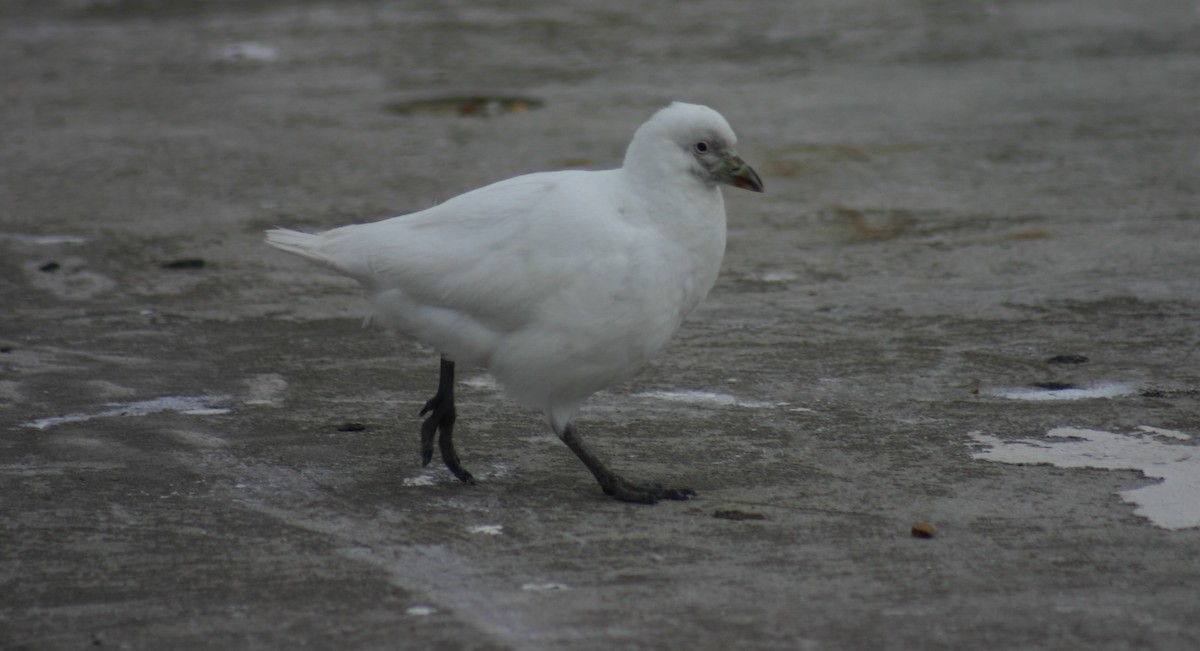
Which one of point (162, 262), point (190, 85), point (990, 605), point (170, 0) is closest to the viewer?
point (990, 605)

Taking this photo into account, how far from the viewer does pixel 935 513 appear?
4059mm

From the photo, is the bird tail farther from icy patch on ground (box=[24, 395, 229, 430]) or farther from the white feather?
icy patch on ground (box=[24, 395, 229, 430])

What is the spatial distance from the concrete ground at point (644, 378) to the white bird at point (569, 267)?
0.41m

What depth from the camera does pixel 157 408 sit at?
5074 mm

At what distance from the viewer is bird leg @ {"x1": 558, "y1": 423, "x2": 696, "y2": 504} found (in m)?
4.22

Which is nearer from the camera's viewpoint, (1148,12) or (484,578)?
(484,578)

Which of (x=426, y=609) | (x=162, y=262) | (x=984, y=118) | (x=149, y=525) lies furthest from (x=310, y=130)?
(x=426, y=609)

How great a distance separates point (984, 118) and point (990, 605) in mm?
6651

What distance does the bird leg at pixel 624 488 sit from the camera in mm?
4223

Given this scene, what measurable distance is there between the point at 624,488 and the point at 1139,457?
160 cm

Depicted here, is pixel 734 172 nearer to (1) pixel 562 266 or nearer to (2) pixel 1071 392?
(1) pixel 562 266

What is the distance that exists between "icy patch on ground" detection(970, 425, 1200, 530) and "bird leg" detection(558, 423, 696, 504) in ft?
3.32

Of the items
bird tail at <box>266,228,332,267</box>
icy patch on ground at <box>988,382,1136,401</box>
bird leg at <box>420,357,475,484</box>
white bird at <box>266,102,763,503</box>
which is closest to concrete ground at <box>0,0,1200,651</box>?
icy patch on ground at <box>988,382,1136,401</box>

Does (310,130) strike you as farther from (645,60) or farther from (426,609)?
(426,609)
